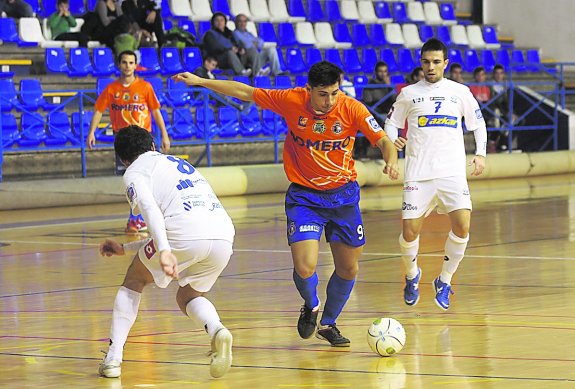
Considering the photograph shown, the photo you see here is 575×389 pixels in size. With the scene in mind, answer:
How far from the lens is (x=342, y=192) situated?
8086mm

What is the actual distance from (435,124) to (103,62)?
13508mm

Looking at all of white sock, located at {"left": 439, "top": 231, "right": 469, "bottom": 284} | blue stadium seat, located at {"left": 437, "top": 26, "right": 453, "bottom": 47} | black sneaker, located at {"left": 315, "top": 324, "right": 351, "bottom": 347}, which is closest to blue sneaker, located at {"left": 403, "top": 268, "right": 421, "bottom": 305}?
white sock, located at {"left": 439, "top": 231, "right": 469, "bottom": 284}

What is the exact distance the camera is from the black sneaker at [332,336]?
7.82 m

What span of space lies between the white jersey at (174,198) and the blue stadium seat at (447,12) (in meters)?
25.4

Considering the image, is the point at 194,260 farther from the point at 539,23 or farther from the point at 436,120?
the point at 539,23

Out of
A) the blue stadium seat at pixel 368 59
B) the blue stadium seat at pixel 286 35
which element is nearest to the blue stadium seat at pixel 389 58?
the blue stadium seat at pixel 368 59

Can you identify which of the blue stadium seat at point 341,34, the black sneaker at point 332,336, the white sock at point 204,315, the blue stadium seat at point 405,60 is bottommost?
the blue stadium seat at point 405,60

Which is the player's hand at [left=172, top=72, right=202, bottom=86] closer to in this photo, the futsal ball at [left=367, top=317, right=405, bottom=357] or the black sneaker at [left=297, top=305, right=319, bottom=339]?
the black sneaker at [left=297, top=305, right=319, bottom=339]

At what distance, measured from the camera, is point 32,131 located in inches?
808

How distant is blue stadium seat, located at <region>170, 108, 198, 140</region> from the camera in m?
22.2

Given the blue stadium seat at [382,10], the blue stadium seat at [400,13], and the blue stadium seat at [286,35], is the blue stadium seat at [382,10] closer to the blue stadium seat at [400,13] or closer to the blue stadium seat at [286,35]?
the blue stadium seat at [400,13]

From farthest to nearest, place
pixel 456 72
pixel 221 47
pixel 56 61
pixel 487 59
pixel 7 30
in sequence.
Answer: pixel 487 59
pixel 456 72
pixel 221 47
pixel 56 61
pixel 7 30

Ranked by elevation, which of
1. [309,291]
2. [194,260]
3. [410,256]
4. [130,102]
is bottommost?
[410,256]

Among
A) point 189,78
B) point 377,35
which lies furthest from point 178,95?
point 189,78
